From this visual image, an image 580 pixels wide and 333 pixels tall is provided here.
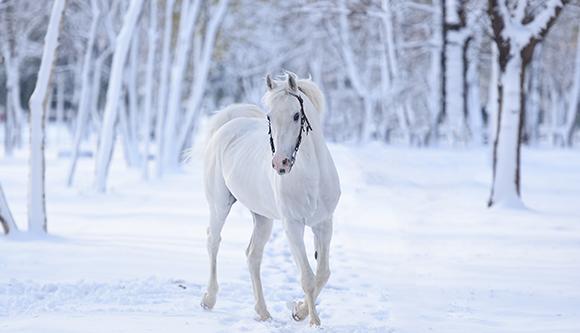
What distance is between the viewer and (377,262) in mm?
8789

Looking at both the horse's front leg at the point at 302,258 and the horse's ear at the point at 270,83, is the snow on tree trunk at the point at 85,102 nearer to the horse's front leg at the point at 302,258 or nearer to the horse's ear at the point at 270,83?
the horse's ear at the point at 270,83

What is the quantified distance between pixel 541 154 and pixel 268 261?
21.6 meters

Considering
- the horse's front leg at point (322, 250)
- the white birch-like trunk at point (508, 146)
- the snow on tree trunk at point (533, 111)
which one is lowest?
the snow on tree trunk at point (533, 111)

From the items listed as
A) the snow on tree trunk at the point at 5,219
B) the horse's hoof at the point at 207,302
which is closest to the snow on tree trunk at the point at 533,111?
the snow on tree trunk at the point at 5,219

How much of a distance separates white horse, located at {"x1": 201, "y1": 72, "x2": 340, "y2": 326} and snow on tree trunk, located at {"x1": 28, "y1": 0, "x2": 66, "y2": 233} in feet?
14.6

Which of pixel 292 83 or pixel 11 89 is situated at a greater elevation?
pixel 292 83

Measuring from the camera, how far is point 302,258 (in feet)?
18.0

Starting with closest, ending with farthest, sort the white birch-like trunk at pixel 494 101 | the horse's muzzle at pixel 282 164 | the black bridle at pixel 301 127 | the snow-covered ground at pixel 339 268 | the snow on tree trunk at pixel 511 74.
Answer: the horse's muzzle at pixel 282 164, the black bridle at pixel 301 127, the snow-covered ground at pixel 339 268, the snow on tree trunk at pixel 511 74, the white birch-like trunk at pixel 494 101

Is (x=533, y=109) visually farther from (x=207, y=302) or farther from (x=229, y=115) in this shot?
(x=207, y=302)

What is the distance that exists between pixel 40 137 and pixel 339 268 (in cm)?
434

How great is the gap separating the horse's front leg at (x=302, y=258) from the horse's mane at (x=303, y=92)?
2.69ft

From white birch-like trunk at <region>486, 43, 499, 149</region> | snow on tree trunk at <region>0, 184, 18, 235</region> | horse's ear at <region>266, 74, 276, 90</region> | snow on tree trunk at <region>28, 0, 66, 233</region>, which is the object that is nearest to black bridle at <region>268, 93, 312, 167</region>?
horse's ear at <region>266, 74, 276, 90</region>

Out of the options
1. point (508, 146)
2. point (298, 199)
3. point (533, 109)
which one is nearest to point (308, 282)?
point (298, 199)

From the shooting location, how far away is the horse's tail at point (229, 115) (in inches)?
282
